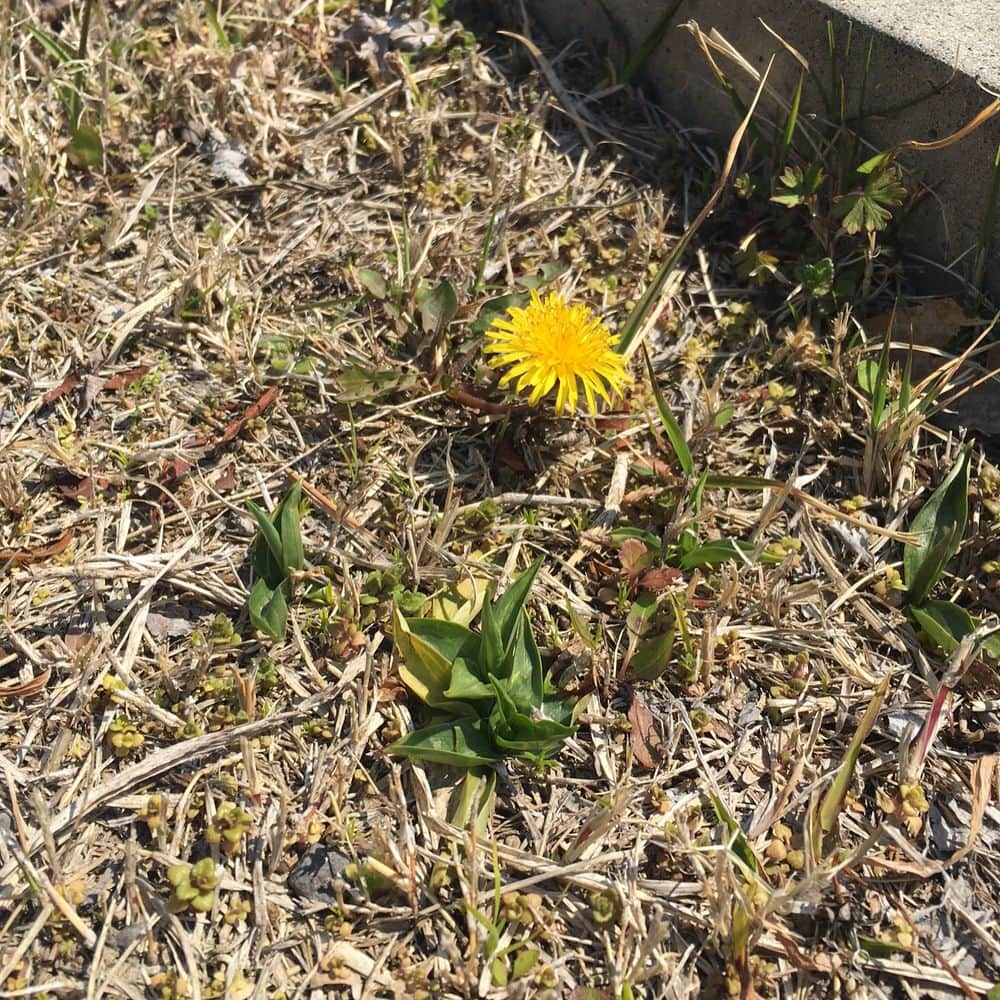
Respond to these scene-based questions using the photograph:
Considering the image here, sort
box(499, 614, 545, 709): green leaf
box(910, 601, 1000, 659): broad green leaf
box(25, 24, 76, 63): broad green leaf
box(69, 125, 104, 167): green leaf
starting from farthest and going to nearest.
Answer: box(25, 24, 76, 63): broad green leaf
box(69, 125, 104, 167): green leaf
box(910, 601, 1000, 659): broad green leaf
box(499, 614, 545, 709): green leaf

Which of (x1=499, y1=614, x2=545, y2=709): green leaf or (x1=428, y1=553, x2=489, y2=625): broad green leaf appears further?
(x1=428, y1=553, x2=489, y2=625): broad green leaf

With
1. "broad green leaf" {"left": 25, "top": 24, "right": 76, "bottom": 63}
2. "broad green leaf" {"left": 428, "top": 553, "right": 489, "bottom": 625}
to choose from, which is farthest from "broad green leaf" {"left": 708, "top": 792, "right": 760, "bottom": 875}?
"broad green leaf" {"left": 25, "top": 24, "right": 76, "bottom": 63}

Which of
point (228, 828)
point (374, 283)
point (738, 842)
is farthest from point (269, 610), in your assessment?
point (738, 842)

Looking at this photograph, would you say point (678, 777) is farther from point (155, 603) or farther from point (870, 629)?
point (155, 603)

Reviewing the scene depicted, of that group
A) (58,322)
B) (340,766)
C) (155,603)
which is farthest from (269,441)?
(340,766)

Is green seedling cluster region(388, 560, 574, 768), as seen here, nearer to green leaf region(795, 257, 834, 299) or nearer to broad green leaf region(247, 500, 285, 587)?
broad green leaf region(247, 500, 285, 587)

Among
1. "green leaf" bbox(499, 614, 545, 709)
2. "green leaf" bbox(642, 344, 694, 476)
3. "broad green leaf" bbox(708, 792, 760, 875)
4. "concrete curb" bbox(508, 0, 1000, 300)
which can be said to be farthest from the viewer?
"concrete curb" bbox(508, 0, 1000, 300)

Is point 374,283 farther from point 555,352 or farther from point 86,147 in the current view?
point 86,147

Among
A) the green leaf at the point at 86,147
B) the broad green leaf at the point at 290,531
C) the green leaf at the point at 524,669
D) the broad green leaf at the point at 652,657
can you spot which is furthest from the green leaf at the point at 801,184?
the green leaf at the point at 86,147
